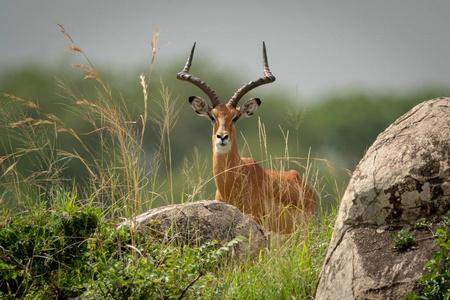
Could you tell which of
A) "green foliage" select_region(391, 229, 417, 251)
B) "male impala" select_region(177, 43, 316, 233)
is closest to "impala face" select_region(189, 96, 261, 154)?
"male impala" select_region(177, 43, 316, 233)

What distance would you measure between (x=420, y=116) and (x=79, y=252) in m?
3.40

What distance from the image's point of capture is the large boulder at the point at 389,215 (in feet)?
12.1

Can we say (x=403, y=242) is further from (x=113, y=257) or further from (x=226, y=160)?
(x=226, y=160)

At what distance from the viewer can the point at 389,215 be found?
3961 mm

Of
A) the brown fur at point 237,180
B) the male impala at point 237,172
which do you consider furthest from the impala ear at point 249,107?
the brown fur at point 237,180

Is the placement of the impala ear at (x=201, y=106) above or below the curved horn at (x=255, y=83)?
below

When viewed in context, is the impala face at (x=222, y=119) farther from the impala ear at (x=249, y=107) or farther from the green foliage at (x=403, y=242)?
the green foliage at (x=403, y=242)

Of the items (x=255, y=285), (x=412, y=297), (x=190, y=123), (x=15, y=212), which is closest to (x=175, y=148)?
(x=190, y=123)

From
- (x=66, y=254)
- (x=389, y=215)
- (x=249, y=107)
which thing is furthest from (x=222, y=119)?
(x=389, y=215)

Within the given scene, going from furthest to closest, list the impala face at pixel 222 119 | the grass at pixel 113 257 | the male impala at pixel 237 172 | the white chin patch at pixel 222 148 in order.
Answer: the white chin patch at pixel 222 148
the impala face at pixel 222 119
the male impala at pixel 237 172
the grass at pixel 113 257

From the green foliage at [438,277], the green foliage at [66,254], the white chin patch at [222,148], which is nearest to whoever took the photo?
the green foliage at [438,277]

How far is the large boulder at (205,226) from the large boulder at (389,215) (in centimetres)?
175

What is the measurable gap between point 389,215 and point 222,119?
457cm

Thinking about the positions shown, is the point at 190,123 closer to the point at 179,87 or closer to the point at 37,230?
the point at 179,87
